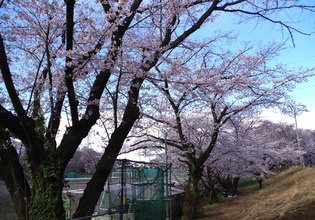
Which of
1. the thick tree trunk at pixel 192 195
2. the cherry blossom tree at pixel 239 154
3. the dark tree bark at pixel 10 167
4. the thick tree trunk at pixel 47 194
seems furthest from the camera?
the cherry blossom tree at pixel 239 154

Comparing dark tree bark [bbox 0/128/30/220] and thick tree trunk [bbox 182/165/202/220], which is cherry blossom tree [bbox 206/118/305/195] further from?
dark tree bark [bbox 0/128/30/220]

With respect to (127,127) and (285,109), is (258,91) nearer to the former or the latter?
(285,109)

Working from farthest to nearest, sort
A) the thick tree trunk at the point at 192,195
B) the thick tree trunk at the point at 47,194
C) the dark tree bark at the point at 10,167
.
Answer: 1. the thick tree trunk at the point at 192,195
2. the dark tree bark at the point at 10,167
3. the thick tree trunk at the point at 47,194

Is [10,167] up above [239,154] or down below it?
below

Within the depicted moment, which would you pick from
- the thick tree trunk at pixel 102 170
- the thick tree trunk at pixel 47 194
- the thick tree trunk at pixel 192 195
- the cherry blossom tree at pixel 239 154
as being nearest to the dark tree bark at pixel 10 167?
the thick tree trunk at pixel 47 194

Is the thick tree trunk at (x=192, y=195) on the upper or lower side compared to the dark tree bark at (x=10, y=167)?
lower

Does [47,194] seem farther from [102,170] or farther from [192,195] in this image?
[192,195]

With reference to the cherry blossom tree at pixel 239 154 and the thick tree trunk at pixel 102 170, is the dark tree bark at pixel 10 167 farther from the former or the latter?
the cherry blossom tree at pixel 239 154

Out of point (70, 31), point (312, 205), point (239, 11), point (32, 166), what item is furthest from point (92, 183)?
point (239, 11)

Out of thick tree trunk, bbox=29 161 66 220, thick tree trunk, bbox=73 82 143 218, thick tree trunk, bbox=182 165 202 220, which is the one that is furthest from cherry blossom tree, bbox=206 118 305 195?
thick tree trunk, bbox=29 161 66 220

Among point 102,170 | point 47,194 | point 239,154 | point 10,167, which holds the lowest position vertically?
point 47,194

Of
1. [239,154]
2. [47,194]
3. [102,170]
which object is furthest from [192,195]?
[47,194]

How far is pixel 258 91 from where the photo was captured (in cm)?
1261

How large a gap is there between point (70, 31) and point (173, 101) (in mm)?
8629
